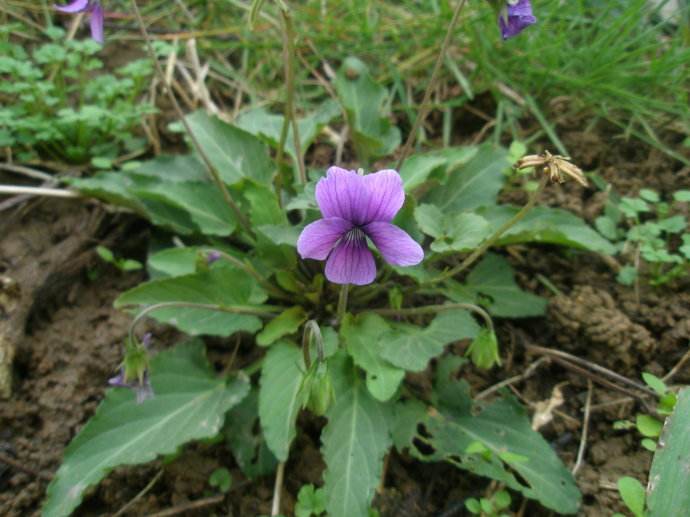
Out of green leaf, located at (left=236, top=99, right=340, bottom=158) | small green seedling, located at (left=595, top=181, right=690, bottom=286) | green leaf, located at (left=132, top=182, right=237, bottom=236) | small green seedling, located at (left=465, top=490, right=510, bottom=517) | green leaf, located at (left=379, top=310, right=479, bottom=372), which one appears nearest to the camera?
small green seedling, located at (left=465, top=490, right=510, bottom=517)

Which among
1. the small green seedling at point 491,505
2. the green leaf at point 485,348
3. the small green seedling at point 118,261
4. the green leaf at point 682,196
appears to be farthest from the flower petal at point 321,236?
the green leaf at point 682,196

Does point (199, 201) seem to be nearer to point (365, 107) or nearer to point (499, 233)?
point (365, 107)

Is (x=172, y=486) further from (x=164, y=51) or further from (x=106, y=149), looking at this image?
(x=164, y=51)

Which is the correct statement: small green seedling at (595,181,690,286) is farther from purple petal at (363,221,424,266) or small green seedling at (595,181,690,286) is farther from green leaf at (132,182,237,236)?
green leaf at (132,182,237,236)

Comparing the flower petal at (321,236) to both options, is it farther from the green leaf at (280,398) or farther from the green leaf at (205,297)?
the green leaf at (205,297)

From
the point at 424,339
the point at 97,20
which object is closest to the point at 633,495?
the point at 424,339

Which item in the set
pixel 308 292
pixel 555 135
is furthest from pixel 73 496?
pixel 555 135

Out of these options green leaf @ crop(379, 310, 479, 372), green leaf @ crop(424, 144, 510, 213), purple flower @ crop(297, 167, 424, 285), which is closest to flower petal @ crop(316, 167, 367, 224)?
purple flower @ crop(297, 167, 424, 285)
